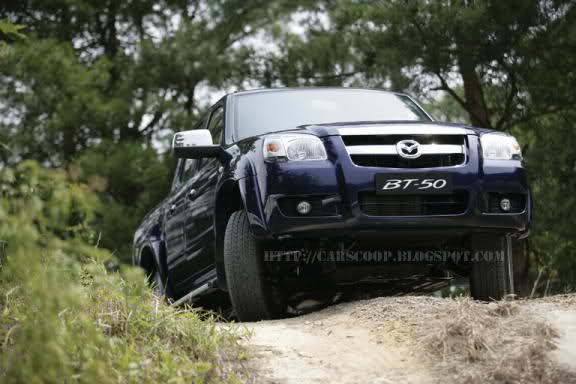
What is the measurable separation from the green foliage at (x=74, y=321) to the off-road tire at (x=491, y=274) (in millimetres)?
1938

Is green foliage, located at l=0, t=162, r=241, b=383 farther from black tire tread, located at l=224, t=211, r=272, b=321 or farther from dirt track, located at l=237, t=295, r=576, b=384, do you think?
black tire tread, located at l=224, t=211, r=272, b=321

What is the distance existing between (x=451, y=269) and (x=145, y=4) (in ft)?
40.9

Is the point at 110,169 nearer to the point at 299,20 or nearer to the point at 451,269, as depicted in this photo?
the point at 299,20

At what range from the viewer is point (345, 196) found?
4.57 meters

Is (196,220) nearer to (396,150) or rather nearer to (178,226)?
(178,226)

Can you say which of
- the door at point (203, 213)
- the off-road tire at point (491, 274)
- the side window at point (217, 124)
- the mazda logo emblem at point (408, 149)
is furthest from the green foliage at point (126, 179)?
the mazda logo emblem at point (408, 149)

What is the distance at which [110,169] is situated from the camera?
13.3m

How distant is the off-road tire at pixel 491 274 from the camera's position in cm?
515

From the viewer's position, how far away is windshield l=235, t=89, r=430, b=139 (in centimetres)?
561

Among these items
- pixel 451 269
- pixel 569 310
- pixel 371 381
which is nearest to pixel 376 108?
pixel 451 269

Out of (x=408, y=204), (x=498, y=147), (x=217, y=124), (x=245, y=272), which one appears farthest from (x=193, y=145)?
(x=498, y=147)

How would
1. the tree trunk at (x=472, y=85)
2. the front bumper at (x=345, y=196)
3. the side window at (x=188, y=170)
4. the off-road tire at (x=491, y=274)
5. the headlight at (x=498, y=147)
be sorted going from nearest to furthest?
the front bumper at (x=345, y=196) < the headlight at (x=498, y=147) < the off-road tire at (x=491, y=274) < the side window at (x=188, y=170) < the tree trunk at (x=472, y=85)

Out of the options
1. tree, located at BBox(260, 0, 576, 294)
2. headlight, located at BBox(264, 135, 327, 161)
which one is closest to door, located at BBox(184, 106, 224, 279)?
headlight, located at BBox(264, 135, 327, 161)

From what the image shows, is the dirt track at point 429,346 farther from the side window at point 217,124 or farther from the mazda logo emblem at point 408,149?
the side window at point 217,124
